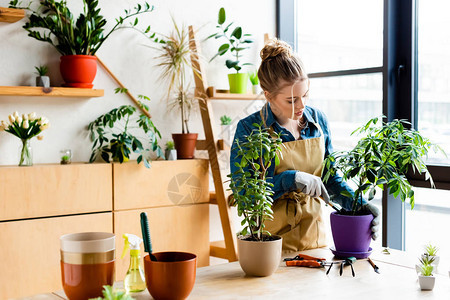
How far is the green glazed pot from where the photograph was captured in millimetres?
3715

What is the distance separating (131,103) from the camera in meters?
3.49

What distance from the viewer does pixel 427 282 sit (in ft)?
5.22

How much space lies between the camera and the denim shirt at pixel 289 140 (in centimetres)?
221

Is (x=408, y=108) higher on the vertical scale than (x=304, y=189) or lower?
higher

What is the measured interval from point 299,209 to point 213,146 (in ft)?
4.43

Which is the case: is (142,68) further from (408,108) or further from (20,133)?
(408,108)

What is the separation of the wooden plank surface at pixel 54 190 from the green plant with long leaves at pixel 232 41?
1.13 metres

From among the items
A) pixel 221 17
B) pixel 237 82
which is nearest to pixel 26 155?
pixel 237 82

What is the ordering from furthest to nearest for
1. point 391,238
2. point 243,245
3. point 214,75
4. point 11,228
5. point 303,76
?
point 214,75 → point 391,238 → point 11,228 → point 303,76 → point 243,245

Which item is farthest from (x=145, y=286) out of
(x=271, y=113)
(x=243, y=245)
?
(x=271, y=113)

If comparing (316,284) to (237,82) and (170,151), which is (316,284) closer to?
(170,151)

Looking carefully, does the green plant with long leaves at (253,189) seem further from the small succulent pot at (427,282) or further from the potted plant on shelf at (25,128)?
the potted plant on shelf at (25,128)

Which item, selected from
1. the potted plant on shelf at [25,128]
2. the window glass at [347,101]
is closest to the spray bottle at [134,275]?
the potted plant on shelf at [25,128]

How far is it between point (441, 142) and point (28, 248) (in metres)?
2.38
